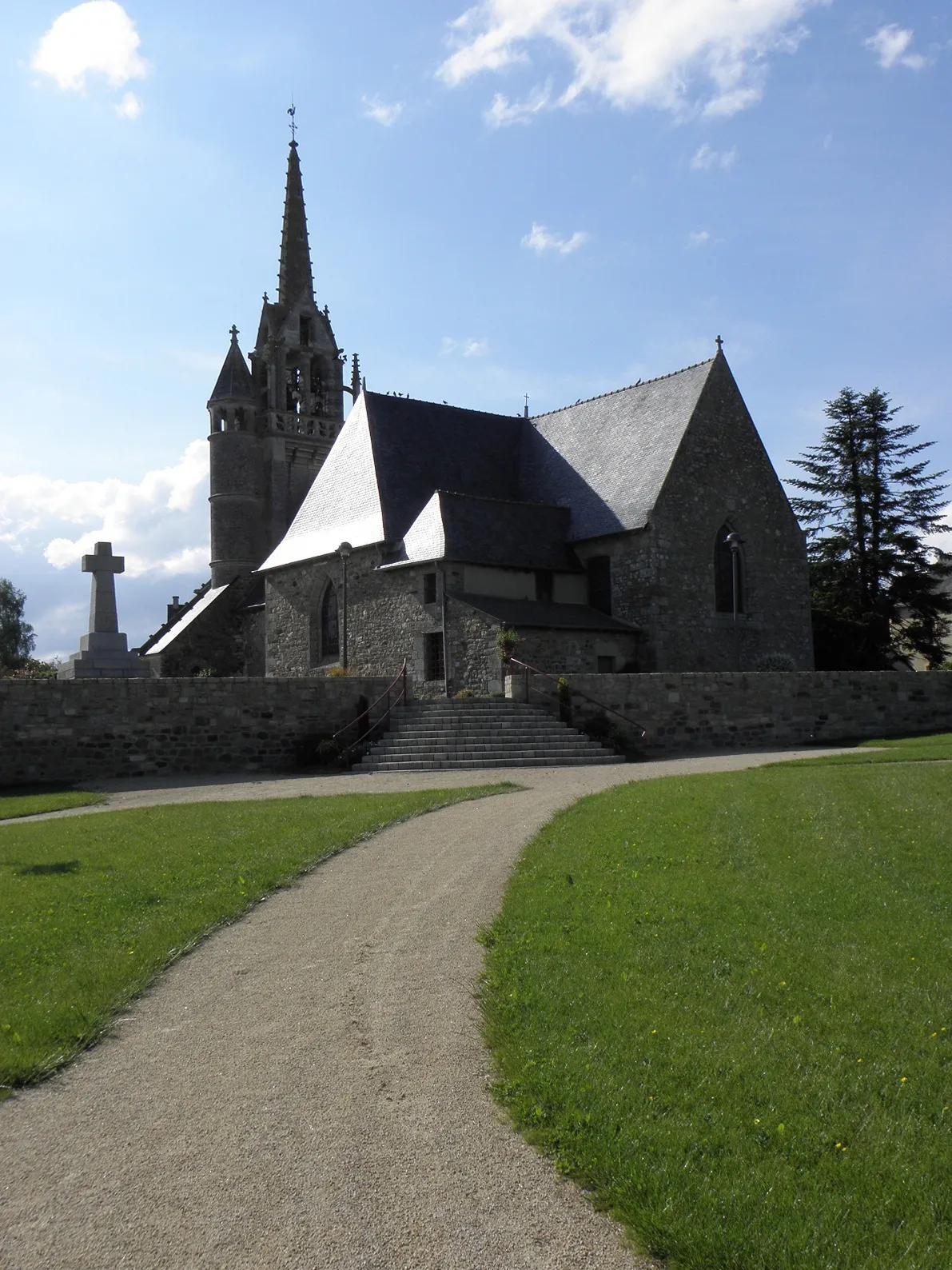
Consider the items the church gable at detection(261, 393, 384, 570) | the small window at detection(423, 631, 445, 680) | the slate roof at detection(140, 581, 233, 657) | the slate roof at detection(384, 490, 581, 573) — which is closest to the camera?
the small window at detection(423, 631, 445, 680)

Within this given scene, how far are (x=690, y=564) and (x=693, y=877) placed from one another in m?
23.4

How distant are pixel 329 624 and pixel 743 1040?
2982 centimetres

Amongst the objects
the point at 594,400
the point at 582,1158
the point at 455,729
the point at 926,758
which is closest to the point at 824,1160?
the point at 582,1158

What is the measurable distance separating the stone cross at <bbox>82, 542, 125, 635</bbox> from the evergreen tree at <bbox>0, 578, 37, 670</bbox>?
40.0 metres

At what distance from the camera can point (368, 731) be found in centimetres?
2222

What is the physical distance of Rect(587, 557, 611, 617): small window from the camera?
104 feet

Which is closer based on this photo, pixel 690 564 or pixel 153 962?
pixel 153 962

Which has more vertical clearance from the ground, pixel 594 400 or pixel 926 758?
pixel 594 400

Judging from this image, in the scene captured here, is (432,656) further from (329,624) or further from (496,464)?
(496,464)

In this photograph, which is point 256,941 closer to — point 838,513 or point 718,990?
point 718,990

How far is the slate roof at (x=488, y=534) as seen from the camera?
2992 cm

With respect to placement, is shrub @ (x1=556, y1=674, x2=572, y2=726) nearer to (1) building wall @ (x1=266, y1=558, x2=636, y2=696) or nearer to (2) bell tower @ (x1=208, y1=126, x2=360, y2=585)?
(1) building wall @ (x1=266, y1=558, x2=636, y2=696)

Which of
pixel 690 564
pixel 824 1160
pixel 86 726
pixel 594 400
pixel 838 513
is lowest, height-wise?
pixel 824 1160

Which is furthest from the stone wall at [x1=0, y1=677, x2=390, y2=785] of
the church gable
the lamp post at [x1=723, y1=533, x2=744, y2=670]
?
the lamp post at [x1=723, y1=533, x2=744, y2=670]
